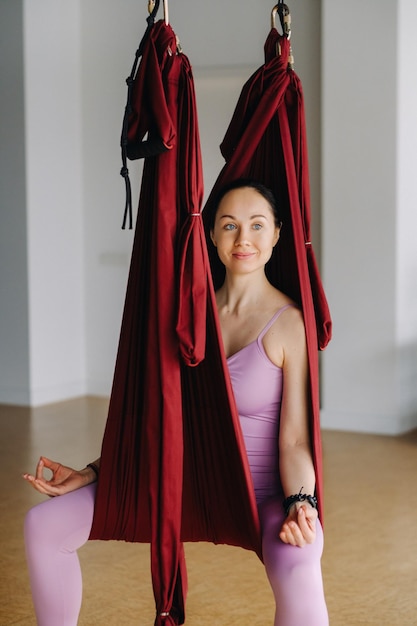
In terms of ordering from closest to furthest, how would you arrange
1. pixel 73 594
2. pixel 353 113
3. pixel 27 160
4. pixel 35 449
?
1. pixel 73 594
2. pixel 35 449
3. pixel 353 113
4. pixel 27 160

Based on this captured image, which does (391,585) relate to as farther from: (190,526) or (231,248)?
(231,248)

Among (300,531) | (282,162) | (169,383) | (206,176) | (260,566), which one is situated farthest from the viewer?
(206,176)

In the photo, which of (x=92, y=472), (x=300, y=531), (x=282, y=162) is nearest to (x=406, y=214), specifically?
(x=282, y=162)

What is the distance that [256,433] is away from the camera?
2084 mm

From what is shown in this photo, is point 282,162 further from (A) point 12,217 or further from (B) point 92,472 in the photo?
(A) point 12,217

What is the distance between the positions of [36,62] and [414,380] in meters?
3.54

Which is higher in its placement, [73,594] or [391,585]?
[73,594]

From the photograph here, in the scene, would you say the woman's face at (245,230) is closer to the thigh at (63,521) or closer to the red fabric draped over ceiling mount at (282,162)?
the red fabric draped over ceiling mount at (282,162)

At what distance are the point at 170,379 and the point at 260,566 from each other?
1788mm

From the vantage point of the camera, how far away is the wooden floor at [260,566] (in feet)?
9.98

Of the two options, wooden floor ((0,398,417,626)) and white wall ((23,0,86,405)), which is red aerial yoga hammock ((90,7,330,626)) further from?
white wall ((23,0,86,405))

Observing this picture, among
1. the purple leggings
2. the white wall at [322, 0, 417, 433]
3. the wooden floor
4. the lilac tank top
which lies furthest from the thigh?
the white wall at [322, 0, 417, 433]

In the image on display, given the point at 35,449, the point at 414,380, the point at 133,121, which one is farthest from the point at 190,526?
the point at 414,380

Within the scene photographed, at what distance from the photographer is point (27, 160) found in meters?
6.81
